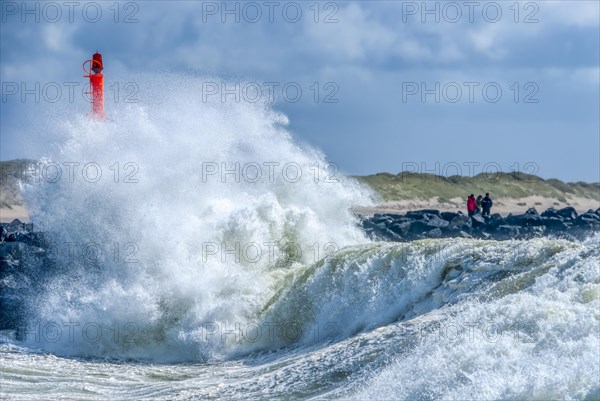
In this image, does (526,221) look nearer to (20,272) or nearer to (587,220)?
(587,220)

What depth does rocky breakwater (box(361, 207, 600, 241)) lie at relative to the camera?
91.6ft

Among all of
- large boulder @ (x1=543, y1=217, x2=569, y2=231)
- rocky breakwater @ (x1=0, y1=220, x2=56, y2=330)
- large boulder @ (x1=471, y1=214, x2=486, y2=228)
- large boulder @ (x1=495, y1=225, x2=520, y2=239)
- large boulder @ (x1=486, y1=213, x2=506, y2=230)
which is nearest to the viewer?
rocky breakwater @ (x1=0, y1=220, x2=56, y2=330)

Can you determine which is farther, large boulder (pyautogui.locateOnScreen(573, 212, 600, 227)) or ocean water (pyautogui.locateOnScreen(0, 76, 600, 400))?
large boulder (pyautogui.locateOnScreen(573, 212, 600, 227))

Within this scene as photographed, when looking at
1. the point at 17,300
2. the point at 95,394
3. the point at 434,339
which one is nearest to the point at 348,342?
the point at 434,339

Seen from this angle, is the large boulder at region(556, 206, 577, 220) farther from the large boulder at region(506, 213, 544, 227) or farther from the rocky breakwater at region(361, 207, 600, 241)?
the large boulder at region(506, 213, 544, 227)

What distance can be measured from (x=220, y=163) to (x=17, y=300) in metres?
4.39

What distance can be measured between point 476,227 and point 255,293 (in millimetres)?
15501

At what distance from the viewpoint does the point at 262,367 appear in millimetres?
12961

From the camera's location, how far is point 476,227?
1177 inches

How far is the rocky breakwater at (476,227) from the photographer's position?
27.9m

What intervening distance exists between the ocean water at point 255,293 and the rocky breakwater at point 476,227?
7.28 meters

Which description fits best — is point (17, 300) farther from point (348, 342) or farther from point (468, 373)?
point (468, 373)

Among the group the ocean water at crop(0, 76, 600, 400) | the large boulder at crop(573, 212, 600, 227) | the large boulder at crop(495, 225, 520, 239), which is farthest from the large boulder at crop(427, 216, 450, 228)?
the ocean water at crop(0, 76, 600, 400)

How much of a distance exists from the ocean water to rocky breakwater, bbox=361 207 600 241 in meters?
7.28
